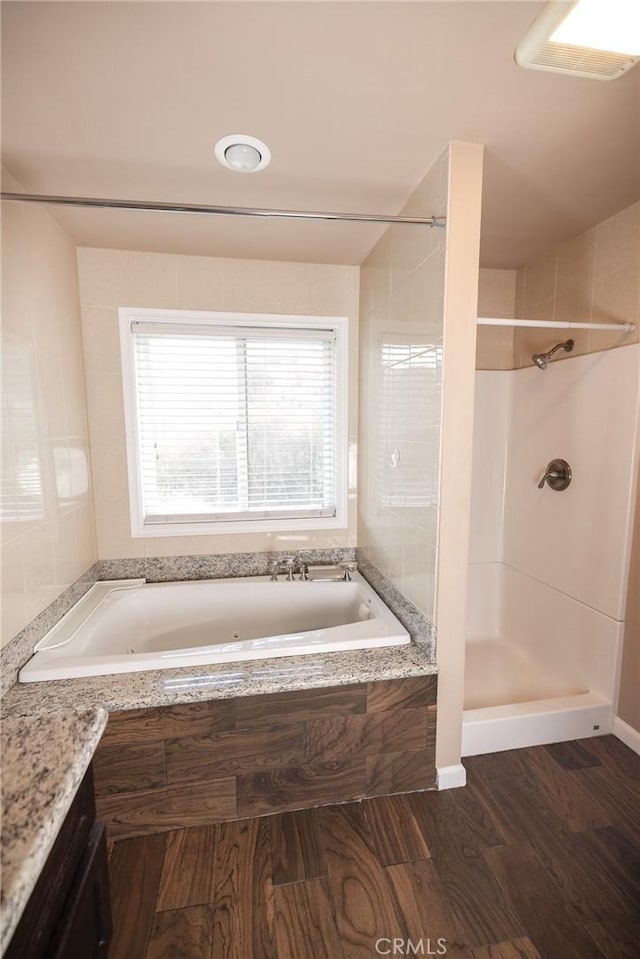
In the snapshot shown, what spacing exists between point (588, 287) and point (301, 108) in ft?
5.13

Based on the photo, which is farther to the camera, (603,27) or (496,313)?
(496,313)

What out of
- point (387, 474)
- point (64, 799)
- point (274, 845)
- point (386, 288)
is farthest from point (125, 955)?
point (386, 288)

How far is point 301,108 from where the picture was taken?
1.24 metres

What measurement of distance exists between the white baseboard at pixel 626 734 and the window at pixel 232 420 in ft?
5.40

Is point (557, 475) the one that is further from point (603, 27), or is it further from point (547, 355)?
point (603, 27)

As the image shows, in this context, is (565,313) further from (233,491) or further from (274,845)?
(274,845)

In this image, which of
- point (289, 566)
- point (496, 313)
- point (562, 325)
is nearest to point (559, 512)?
point (562, 325)

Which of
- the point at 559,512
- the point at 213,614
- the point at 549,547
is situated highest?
the point at 559,512

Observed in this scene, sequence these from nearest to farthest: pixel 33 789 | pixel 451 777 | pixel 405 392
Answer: pixel 33 789
pixel 451 777
pixel 405 392

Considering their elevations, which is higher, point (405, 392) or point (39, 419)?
point (405, 392)

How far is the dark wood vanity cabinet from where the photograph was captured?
64 cm

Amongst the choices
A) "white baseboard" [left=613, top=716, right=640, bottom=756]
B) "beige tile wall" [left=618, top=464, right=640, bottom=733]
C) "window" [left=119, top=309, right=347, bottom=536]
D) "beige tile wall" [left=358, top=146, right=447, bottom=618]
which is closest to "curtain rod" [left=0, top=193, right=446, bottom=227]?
"beige tile wall" [left=358, top=146, right=447, bottom=618]

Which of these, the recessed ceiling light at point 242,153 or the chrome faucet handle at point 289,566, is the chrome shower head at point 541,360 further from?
the chrome faucet handle at point 289,566

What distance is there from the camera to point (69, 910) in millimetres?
765
